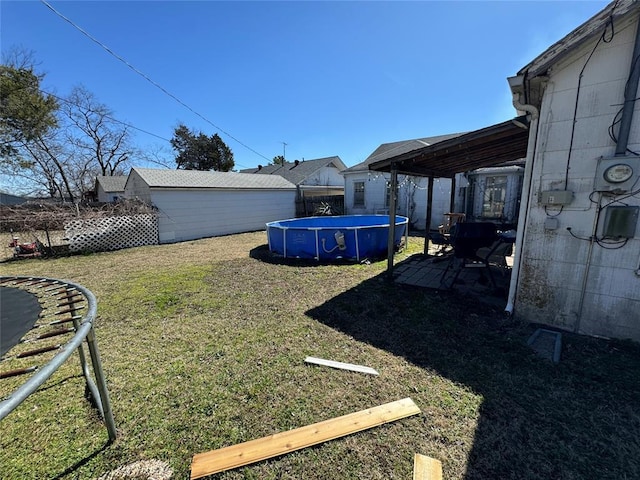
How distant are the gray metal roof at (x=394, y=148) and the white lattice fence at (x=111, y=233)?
10274mm

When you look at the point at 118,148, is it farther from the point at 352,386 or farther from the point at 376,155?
the point at 352,386

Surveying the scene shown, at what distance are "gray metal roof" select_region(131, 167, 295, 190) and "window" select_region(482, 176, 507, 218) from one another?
10.2m

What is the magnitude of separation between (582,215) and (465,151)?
8.01 ft

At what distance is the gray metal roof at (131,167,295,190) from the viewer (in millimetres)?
10930

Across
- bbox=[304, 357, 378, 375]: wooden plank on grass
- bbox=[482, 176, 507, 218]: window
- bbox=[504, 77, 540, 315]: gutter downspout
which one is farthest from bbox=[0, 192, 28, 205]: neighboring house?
bbox=[482, 176, 507, 218]: window

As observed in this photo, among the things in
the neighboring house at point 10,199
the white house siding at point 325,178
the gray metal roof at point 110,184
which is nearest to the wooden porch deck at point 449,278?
the white house siding at point 325,178

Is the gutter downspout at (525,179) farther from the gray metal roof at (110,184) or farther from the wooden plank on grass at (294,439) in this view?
the gray metal roof at (110,184)

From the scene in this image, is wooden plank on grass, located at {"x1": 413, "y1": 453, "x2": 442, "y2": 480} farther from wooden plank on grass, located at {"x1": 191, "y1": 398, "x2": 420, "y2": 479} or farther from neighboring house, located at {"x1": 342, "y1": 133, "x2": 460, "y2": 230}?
neighboring house, located at {"x1": 342, "y1": 133, "x2": 460, "y2": 230}

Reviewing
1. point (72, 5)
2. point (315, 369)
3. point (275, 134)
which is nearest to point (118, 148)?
point (275, 134)

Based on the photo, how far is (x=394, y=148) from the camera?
53.8 ft

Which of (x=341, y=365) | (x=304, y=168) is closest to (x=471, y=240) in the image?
(x=341, y=365)

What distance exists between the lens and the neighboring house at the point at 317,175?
20.5m

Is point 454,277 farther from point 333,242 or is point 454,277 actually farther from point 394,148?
point 394,148

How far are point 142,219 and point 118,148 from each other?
75.3 feet
